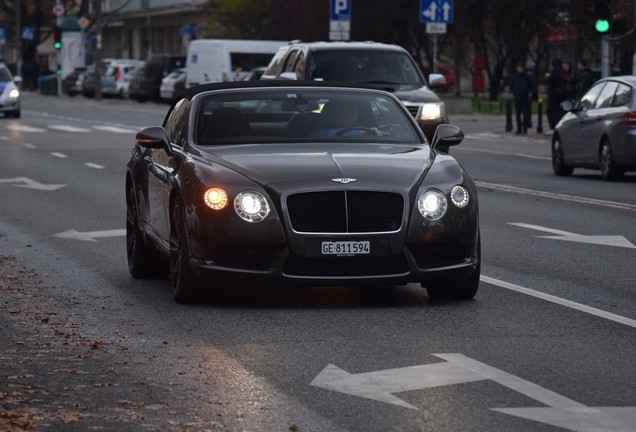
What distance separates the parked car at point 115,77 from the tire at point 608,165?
54.3 m

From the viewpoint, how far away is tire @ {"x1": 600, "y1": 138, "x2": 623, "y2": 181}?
934 inches

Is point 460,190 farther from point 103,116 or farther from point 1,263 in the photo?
point 103,116

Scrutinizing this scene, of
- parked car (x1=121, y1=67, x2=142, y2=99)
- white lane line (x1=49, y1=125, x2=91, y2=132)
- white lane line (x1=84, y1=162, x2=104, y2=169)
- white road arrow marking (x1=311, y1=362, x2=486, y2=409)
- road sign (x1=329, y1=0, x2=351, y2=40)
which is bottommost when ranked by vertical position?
parked car (x1=121, y1=67, x2=142, y2=99)

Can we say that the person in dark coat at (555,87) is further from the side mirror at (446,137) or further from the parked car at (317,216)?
the parked car at (317,216)

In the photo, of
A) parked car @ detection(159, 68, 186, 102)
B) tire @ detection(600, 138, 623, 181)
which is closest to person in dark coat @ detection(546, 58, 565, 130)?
tire @ detection(600, 138, 623, 181)

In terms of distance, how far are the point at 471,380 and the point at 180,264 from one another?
3.10 metres

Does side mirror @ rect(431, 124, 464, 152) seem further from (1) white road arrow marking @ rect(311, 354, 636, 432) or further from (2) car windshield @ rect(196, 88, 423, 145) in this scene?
(1) white road arrow marking @ rect(311, 354, 636, 432)

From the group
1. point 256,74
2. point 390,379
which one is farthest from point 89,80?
point 390,379

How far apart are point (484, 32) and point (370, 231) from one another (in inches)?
2369

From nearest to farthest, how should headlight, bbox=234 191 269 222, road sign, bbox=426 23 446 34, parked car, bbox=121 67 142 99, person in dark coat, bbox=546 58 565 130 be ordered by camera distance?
1. headlight, bbox=234 191 269 222
2. road sign, bbox=426 23 446 34
3. person in dark coat, bbox=546 58 565 130
4. parked car, bbox=121 67 142 99

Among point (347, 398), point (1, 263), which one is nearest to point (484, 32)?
point (1, 263)

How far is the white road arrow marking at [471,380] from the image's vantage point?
22.5 feet

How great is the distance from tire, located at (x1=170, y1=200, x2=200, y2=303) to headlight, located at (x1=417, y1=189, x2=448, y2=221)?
4.63 ft

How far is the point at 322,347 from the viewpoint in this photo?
888 centimetres
